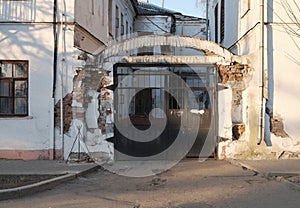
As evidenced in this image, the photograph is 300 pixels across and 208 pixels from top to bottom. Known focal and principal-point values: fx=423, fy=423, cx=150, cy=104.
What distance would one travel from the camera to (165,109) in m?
13.7

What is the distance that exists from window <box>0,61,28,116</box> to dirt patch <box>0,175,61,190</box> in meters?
3.48

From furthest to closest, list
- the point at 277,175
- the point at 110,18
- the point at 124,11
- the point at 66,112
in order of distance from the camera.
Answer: the point at 124,11 < the point at 110,18 < the point at 66,112 < the point at 277,175

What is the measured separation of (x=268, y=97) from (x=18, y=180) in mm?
7588

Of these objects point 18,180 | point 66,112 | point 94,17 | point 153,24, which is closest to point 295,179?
point 18,180

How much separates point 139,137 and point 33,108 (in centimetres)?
344

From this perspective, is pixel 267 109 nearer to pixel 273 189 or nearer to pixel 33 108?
pixel 273 189

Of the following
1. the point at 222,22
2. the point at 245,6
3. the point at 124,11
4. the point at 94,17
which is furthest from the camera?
the point at 124,11

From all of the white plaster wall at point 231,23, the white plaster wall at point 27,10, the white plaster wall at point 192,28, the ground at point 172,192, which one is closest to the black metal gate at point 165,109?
the ground at point 172,192

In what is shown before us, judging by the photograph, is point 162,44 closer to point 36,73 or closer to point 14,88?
point 36,73

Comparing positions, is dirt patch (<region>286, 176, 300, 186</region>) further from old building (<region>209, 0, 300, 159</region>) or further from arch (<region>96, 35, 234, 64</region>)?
arch (<region>96, 35, 234, 64</region>)

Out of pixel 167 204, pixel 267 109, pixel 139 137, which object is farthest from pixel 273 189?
pixel 139 137

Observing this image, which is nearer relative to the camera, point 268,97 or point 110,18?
point 268,97

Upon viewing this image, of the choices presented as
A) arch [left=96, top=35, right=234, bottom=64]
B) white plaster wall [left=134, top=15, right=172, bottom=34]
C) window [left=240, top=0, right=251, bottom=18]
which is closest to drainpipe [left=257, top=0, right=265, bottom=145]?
arch [left=96, top=35, right=234, bottom=64]

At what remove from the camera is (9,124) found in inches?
494
